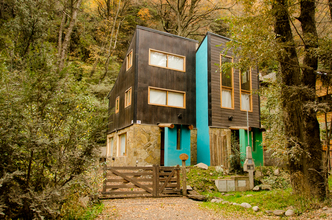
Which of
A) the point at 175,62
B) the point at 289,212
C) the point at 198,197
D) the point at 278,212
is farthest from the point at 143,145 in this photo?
the point at 289,212

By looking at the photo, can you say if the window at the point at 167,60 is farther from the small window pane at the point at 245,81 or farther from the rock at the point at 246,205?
the rock at the point at 246,205

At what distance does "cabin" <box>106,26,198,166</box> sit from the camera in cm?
1251

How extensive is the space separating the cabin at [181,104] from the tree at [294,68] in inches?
208

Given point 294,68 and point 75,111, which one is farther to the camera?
point 294,68

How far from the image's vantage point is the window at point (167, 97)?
527 inches

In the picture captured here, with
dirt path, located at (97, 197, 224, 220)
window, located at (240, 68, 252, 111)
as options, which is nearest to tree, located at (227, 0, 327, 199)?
dirt path, located at (97, 197, 224, 220)

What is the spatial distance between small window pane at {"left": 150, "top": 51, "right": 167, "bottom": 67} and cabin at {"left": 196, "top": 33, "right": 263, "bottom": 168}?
2.23 metres

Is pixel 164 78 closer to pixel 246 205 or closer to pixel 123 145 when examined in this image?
pixel 123 145

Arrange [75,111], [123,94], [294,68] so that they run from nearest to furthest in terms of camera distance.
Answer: [75,111]
[294,68]
[123,94]

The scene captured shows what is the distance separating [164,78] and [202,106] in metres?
2.79

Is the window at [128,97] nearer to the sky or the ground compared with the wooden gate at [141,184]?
nearer to the sky

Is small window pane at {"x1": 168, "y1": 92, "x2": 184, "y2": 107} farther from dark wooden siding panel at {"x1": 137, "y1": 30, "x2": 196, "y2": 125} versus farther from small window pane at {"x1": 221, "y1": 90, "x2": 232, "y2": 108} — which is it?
small window pane at {"x1": 221, "y1": 90, "x2": 232, "y2": 108}

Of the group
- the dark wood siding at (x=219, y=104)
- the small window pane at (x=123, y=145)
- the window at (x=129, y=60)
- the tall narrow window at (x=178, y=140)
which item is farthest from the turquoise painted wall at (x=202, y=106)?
the small window pane at (x=123, y=145)

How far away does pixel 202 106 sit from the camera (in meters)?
13.8
